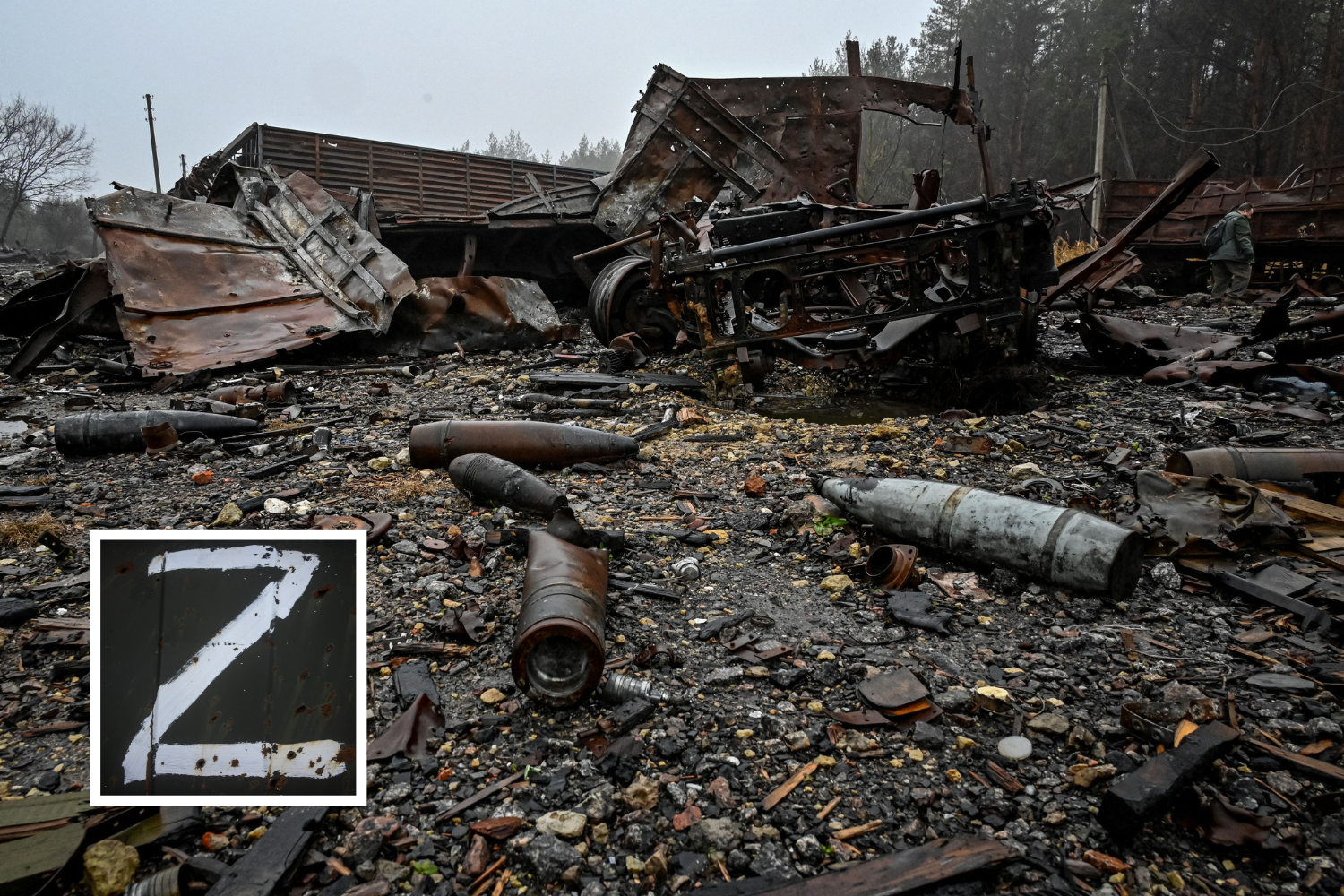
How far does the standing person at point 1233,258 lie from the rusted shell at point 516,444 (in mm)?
12154

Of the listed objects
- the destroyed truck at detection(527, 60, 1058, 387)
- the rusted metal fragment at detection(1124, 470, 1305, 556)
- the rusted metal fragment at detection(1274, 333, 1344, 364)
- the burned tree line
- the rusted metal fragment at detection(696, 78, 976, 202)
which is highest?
the burned tree line

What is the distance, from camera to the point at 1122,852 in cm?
175

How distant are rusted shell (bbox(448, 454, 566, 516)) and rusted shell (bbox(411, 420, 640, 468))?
25cm

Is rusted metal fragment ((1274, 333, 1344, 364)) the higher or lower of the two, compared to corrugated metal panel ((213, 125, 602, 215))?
lower

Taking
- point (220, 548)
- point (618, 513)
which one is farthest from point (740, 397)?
point (220, 548)

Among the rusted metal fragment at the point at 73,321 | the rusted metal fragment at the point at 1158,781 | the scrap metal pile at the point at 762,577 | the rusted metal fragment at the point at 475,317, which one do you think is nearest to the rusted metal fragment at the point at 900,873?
the scrap metal pile at the point at 762,577

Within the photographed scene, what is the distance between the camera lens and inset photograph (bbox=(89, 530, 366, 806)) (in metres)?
1.45

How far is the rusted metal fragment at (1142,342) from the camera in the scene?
22.4ft

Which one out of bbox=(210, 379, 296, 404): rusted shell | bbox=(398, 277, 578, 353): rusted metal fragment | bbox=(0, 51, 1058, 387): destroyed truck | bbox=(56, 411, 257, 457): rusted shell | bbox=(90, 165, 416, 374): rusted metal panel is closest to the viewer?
bbox=(56, 411, 257, 457): rusted shell

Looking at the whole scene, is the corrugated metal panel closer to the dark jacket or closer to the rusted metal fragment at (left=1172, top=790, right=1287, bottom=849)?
the dark jacket

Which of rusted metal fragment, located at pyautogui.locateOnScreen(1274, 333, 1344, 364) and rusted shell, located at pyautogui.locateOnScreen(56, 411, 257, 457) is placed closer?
rusted shell, located at pyautogui.locateOnScreen(56, 411, 257, 457)

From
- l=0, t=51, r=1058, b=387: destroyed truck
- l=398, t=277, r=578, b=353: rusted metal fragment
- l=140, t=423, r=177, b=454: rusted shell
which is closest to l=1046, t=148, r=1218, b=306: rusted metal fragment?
l=0, t=51, r=1058, b=387: destroyed truck

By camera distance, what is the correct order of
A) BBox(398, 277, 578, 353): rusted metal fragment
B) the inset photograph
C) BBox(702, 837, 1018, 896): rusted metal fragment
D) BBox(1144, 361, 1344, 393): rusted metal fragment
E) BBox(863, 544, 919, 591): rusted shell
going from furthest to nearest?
BBox(398, 277, 578, 353): rusted metal fragment, BBox(1144, 361, 1344, 393): rusted metal fragment, BBox(863, 544, 919, 591): rusted shell, BBox(702, 837, 1018, 896): rusted metal fragment, the inset photograph

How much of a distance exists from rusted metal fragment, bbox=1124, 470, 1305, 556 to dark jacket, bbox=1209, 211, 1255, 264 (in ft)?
36.6
